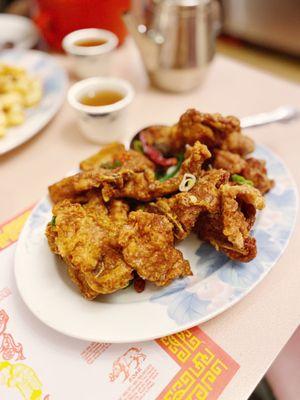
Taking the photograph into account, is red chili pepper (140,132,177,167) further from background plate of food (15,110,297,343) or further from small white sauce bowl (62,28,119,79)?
small white sauce bowl (62,28,119,79)

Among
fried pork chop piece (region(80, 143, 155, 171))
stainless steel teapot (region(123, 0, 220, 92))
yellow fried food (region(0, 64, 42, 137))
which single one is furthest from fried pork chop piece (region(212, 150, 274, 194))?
yellow fried food (region(0, 64, 42, 137))

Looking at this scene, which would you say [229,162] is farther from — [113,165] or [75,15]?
[75,15]

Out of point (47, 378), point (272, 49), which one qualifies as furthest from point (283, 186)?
point (272, 49)

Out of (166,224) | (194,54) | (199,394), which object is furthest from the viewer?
(194,54)

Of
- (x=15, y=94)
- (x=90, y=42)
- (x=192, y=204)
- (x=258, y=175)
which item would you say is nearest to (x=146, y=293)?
(x=192, y=204)

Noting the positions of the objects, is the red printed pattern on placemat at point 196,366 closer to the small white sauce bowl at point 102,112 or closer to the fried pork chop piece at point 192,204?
the fried pork chop piece at point 192,204

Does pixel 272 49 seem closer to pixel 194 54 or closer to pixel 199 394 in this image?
pixel 194 54
